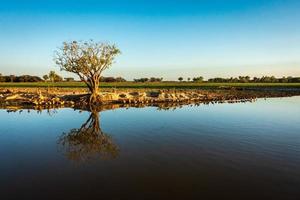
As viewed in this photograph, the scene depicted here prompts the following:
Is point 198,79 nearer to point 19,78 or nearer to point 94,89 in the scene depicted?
point 19,78

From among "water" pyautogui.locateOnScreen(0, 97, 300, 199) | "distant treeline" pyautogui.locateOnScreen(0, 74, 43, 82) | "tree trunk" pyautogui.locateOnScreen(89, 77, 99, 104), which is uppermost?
"distant treeline" pyautogui.locateOnScreen(0, 74, 43, 82)

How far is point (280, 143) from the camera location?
A: 1889 centimetres

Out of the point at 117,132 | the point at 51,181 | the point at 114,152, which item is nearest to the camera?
the point at 51,181

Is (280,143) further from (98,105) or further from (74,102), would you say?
Result: (74,102)

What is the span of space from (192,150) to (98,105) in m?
30.3

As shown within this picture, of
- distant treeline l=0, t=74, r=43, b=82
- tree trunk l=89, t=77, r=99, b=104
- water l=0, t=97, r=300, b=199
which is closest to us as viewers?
water l=0, t=97, r=300, b=199

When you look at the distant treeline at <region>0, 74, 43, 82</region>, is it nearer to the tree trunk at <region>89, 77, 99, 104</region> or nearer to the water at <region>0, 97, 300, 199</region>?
the tree trunk at <region>89, 77, 99, 104</region>

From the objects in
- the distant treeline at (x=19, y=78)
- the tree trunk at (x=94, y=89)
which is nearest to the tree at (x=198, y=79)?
the distant treeline at (x=19, y=78)

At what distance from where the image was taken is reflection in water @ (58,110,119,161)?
16548 millimetres

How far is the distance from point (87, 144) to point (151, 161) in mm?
6101

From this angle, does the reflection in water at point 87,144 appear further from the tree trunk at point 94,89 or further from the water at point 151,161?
the tree trunk at point 94,89

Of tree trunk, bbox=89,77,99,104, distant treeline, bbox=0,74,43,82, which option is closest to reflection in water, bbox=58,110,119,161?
tree trunk, bbox=89,77,99,104

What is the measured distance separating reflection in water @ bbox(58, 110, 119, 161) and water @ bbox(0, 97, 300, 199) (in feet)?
0.18

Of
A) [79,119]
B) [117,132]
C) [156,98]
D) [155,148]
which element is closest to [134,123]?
[117,132]
